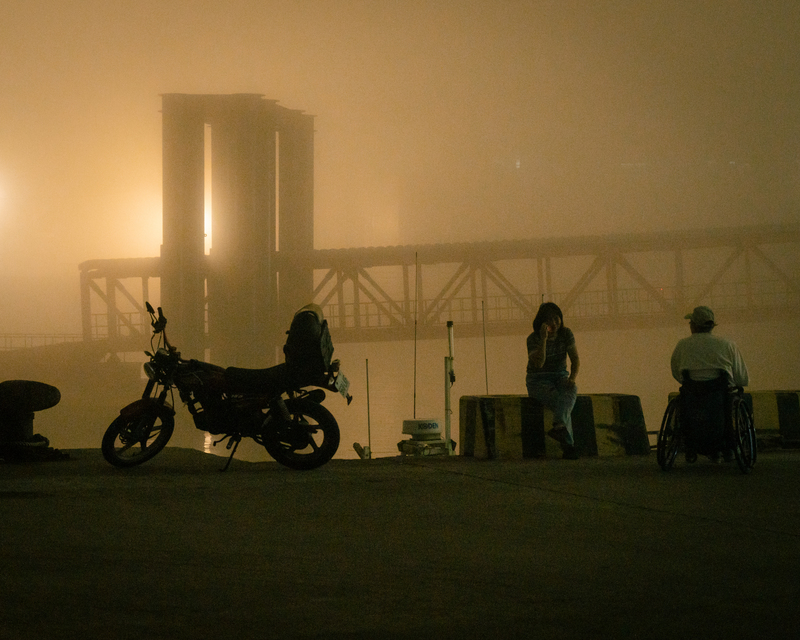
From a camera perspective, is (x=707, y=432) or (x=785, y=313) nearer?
(x=707, y=432)

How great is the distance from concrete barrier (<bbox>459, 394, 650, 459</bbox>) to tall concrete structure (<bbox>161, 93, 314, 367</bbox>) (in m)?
32.2

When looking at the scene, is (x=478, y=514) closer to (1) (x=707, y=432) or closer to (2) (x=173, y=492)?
(2) (x=173, y=492)

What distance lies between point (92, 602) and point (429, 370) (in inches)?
2305

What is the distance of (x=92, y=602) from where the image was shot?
9.41ft

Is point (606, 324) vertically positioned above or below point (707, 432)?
above

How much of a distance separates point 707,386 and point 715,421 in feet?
0.77

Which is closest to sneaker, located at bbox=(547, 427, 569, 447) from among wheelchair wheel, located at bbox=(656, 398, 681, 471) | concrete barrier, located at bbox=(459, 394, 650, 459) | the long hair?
concrete barrier, located at bbox=(459, 394, 650, 459)

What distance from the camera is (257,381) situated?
23.6 ft

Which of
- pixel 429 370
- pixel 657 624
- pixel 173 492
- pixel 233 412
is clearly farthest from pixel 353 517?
pixel 429 370

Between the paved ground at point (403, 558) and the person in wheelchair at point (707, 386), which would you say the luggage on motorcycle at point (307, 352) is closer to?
the paved ground at point (403, 558)

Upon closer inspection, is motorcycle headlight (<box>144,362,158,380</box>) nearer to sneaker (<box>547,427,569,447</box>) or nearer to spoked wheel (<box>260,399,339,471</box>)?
spoked wheel (<box>260,399,339,471</box>)

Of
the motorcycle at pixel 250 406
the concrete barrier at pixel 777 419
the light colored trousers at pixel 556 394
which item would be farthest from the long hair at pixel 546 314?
the concrete barrier at pixel 777 419

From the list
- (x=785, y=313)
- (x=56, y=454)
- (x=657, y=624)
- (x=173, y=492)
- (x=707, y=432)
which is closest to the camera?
(x=657, y=624)

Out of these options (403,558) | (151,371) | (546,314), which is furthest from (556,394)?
(403,558)
